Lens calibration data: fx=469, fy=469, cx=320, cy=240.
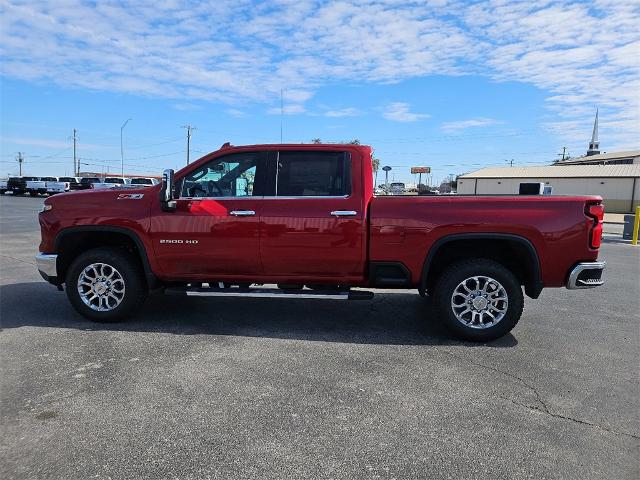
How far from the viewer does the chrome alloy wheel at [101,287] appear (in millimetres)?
5133

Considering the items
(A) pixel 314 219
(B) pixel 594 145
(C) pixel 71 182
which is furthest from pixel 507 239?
(B) pixel 594 145

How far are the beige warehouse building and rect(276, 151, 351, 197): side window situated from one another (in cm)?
2945

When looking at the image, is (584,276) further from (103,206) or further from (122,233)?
(103,206)

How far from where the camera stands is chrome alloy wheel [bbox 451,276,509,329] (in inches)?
186

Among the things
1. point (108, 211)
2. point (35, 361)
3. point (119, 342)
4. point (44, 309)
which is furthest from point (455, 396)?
point (44, 309)

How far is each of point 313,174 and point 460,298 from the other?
2010 mm

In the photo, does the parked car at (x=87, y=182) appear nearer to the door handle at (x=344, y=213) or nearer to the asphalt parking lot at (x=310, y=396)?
the asphalt parking lot at (x=310, y=396)

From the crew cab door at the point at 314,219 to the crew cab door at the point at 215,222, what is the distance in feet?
0.50

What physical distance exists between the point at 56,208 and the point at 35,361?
1823mm

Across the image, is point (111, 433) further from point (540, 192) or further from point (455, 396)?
point (540, 192)

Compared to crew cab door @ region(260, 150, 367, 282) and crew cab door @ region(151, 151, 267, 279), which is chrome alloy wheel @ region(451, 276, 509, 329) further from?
crew cab door @ region(151, 151, 267, 279)

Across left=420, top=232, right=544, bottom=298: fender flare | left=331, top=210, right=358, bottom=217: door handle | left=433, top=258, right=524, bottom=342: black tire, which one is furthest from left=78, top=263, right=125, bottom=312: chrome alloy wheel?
left=433, top=258, right=524, bottom=342: black tire

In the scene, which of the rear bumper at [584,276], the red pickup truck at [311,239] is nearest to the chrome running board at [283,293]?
the red pickup truck at [311,239]

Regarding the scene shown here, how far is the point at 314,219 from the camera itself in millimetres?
4793
